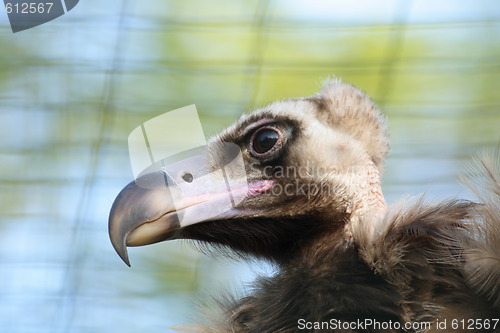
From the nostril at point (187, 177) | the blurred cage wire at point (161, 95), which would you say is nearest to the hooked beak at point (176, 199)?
the nostril at point (187, 177)

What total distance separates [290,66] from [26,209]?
1.95m

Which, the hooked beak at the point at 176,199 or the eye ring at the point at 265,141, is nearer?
the hooked beak at the point at 176,199

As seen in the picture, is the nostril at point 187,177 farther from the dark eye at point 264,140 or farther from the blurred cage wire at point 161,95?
the blurred cage wire at point 161,95

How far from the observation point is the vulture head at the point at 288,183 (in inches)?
86.3

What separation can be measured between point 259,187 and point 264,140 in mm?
161

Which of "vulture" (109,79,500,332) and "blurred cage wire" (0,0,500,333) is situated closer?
"vulture" (109,79,500,332)

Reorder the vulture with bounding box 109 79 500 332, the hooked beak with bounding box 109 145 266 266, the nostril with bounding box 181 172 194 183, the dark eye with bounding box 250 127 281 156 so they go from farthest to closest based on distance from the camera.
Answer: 1. the dark eye with bounding box 250 127 281 156
2. the nostril with bounding box 181 172 194 183
3. the hooked beak with bounding box 109 145 266 266
4. the vulture with bounding box 109 79 500 332

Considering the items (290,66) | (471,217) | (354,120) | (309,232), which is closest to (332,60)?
(290,66)

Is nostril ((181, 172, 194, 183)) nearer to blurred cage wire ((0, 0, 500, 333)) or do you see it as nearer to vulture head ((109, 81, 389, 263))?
vulture head ((109, 81, 389, 263))

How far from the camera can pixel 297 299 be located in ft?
6.42

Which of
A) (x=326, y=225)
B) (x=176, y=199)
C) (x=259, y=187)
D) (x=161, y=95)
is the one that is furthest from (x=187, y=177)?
(x=161, y=95)

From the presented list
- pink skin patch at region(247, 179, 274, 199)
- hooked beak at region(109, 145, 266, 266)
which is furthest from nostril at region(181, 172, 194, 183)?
pink skin patch at region(247, 179, 274, 199)

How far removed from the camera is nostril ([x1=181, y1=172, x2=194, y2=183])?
2.17 m

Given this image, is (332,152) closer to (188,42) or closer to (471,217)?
(471,217)
